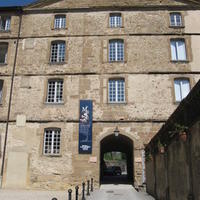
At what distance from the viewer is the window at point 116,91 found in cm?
1620

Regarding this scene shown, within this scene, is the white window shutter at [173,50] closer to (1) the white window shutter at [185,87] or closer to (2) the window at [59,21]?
(1) the white window shutter at [185,87]

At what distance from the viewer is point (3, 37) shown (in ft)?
60.5

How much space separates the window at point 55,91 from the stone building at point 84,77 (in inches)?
2.7

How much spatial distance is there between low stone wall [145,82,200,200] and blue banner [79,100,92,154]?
7126 millimetres

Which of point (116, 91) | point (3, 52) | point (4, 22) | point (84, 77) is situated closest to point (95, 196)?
point (116, 91)

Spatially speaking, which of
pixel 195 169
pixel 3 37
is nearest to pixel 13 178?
pixel 3 37

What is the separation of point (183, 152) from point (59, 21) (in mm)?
15194

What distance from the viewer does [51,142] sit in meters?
15.7

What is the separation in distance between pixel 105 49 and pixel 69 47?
2500 millimetres

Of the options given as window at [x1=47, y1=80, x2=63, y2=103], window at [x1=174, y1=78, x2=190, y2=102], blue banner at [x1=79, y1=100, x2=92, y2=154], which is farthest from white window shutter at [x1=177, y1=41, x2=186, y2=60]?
window at [x1=47, y1=80, x2=63, y2=103]

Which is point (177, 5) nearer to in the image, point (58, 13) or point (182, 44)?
point (182, 44)

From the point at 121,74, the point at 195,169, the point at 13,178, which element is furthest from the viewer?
the point at 121,74

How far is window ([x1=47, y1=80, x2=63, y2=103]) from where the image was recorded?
16562mm

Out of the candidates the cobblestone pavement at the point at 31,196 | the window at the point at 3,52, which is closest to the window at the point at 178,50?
the cobblestone pavement at the point at 31,196
